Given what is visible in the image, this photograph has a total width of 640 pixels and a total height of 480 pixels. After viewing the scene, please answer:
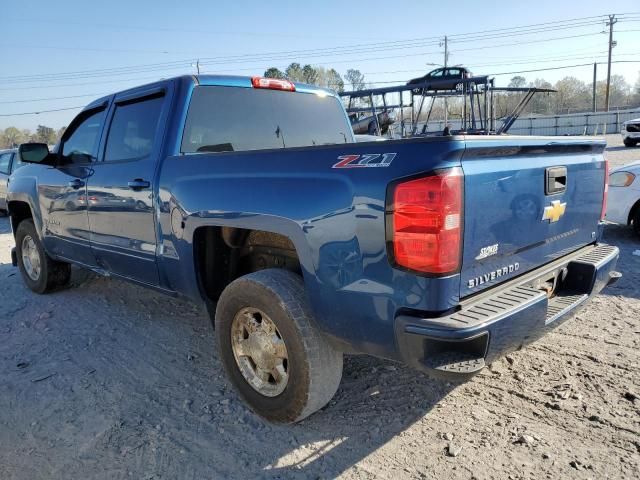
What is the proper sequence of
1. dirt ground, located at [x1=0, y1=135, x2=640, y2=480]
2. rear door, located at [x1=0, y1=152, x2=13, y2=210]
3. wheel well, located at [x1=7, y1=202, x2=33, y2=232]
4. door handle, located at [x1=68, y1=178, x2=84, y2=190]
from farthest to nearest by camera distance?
1. rear door, located at [x1=0, y1=152, x2=13, y2=210]
2. wheel well, located at [x1=7, y1=202, x2=33, y2=232]
3. door handle, located at [x1=68, y1=178, x2=84, y2=190]
4. dirt ground, located at [x1=0, y1=135, x2=640, y2=480]

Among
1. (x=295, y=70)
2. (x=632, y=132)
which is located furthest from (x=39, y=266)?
(x=295, y=70)

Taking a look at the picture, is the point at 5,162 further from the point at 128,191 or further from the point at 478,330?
the point at 478,330

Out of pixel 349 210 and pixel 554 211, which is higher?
pixel 349 210

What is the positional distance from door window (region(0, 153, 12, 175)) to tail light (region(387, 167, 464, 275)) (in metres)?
13.2

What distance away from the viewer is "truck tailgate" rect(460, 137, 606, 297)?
7.07ft

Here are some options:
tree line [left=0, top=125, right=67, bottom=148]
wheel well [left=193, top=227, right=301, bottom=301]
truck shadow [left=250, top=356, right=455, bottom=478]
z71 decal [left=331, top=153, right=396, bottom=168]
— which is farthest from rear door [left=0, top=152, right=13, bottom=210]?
tree line [left=0, top=125, right=67, bottom=148]

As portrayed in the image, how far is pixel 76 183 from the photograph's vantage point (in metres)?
4.21

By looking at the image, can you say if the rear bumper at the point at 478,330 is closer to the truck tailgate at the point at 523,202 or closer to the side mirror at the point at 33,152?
the truck tailgate at the point at 523,202

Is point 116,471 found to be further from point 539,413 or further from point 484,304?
point 539,413

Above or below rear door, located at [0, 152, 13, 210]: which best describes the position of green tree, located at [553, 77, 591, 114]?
above

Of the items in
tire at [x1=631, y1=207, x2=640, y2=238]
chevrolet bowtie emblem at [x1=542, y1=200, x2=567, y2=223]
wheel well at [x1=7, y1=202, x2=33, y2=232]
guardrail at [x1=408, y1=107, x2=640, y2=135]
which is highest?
guardrail at [x1=408, y1=107, x2=640, y2=135]

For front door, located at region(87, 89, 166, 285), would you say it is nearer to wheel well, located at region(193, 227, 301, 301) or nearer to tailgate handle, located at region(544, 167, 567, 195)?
wheel well, located at region(193, 227, 301, 301)

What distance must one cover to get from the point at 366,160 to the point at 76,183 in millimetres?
3096

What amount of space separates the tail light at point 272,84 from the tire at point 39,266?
9.95ft
